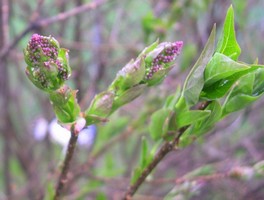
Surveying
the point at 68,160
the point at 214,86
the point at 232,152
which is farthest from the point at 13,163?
the point at 214,86

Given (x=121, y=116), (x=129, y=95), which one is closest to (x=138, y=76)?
(x=129, y=95)

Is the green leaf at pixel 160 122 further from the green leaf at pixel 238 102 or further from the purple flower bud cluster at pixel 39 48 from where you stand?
the purple flower bud cluster at pixel 39 48

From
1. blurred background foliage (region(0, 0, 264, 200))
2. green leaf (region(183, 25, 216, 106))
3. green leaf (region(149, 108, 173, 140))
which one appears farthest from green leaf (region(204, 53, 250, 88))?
blurred background foliage (region(0, 0, 264, 200))

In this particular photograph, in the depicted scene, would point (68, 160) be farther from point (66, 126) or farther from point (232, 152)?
point (232, 152)

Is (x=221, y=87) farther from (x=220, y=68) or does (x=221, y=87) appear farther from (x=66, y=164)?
(x=66, y=164)

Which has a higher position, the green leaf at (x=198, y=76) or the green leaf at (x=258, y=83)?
the green leaf at (x=198, y=76)

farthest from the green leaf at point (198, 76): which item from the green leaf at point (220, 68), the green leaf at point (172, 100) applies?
the green leaf at point (172, 100)

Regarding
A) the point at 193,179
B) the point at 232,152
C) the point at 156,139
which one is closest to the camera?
the point at 156,139

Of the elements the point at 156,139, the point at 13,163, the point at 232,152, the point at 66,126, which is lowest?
the point at 232,152

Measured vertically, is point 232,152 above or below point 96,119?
below
